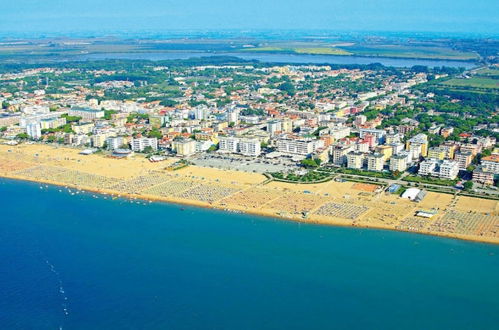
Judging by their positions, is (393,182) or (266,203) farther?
(393,182)

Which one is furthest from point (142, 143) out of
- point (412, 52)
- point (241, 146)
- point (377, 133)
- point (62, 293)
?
point (412, 52)

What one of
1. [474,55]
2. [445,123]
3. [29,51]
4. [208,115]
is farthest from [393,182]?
[29,51]

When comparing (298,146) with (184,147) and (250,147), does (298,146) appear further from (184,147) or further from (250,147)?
(184,147)

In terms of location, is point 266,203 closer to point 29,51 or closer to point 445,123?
point 445,123

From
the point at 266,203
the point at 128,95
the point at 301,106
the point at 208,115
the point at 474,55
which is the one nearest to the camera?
the point at 266,203

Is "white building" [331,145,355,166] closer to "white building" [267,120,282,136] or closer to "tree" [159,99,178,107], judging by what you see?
"white building" [267,120,282,136]

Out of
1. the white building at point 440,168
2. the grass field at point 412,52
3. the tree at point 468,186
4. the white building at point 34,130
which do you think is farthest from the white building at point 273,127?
the grass field at point 412,52
